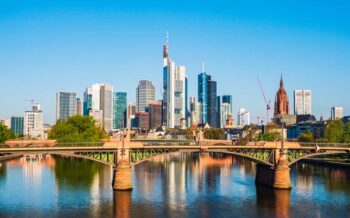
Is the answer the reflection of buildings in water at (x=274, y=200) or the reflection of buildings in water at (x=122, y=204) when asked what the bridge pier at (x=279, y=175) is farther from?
the reflection of buildings in water at (x=122, y=204)

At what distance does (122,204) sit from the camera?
77500mm

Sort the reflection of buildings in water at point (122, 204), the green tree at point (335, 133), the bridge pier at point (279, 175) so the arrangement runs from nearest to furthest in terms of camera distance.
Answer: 1. the reflection of buildings in water at point (122, 204)
2. the bridge pier at point (279, 175)
3. the green tree at point (335, 133)

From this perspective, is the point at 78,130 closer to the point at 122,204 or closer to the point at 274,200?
the point at 122,204

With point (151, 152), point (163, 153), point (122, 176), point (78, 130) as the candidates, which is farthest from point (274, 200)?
point (78, 130)

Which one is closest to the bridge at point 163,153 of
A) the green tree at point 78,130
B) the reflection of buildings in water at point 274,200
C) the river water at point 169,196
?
the reflection of buildings in water at point 274,200

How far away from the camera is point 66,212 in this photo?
71500mm

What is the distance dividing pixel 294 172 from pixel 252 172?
1138 centimetres

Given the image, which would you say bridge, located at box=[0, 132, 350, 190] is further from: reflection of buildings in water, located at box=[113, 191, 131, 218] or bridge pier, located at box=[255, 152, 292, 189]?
reflection of buildings in water, located at box=[113, 191, 131, 218]

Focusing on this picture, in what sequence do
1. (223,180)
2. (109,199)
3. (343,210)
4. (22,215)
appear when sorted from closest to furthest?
(22,215)
(343,210)
(109,199)
(223,180)

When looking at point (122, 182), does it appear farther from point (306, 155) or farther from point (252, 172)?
point (252, 172)

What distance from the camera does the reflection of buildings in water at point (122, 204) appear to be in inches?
2792

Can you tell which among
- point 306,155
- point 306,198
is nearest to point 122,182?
point 306,198

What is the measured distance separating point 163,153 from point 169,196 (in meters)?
9.28

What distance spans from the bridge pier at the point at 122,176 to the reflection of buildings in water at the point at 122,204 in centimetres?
152
